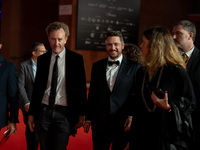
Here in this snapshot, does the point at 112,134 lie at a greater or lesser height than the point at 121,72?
lesser

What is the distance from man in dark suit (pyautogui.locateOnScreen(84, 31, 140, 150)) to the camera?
259 centimetres

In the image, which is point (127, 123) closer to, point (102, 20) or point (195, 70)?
point (195, 70)

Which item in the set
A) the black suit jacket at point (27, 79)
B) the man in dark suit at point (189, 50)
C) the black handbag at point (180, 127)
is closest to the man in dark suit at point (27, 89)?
the black suit jacket at point (27, 79)

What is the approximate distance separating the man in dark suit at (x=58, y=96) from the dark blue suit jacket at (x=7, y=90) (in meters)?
0.23

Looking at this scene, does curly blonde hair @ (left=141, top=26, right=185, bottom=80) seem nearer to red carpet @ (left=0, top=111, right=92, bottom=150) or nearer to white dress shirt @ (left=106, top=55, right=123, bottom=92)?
white dress shirt @ (left=106, top=55, right=123, bottom=92)

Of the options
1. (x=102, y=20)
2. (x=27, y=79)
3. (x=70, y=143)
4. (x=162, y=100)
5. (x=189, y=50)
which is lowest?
(x=70, y=143)

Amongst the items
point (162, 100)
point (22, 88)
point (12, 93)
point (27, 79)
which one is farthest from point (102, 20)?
point (162, 100)

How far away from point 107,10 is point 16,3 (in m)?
3.28

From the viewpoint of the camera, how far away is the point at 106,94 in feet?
8.62

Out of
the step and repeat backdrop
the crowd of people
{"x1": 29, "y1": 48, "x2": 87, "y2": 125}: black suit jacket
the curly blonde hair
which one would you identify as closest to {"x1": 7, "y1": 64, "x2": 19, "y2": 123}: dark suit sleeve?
the crowd of people

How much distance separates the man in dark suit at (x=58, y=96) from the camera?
2535 mm

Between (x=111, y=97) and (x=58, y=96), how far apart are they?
1.70ft

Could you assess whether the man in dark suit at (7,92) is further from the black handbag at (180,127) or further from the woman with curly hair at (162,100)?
the black handbag at (180,127)

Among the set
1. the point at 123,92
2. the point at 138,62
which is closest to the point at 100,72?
the point at 123,92
